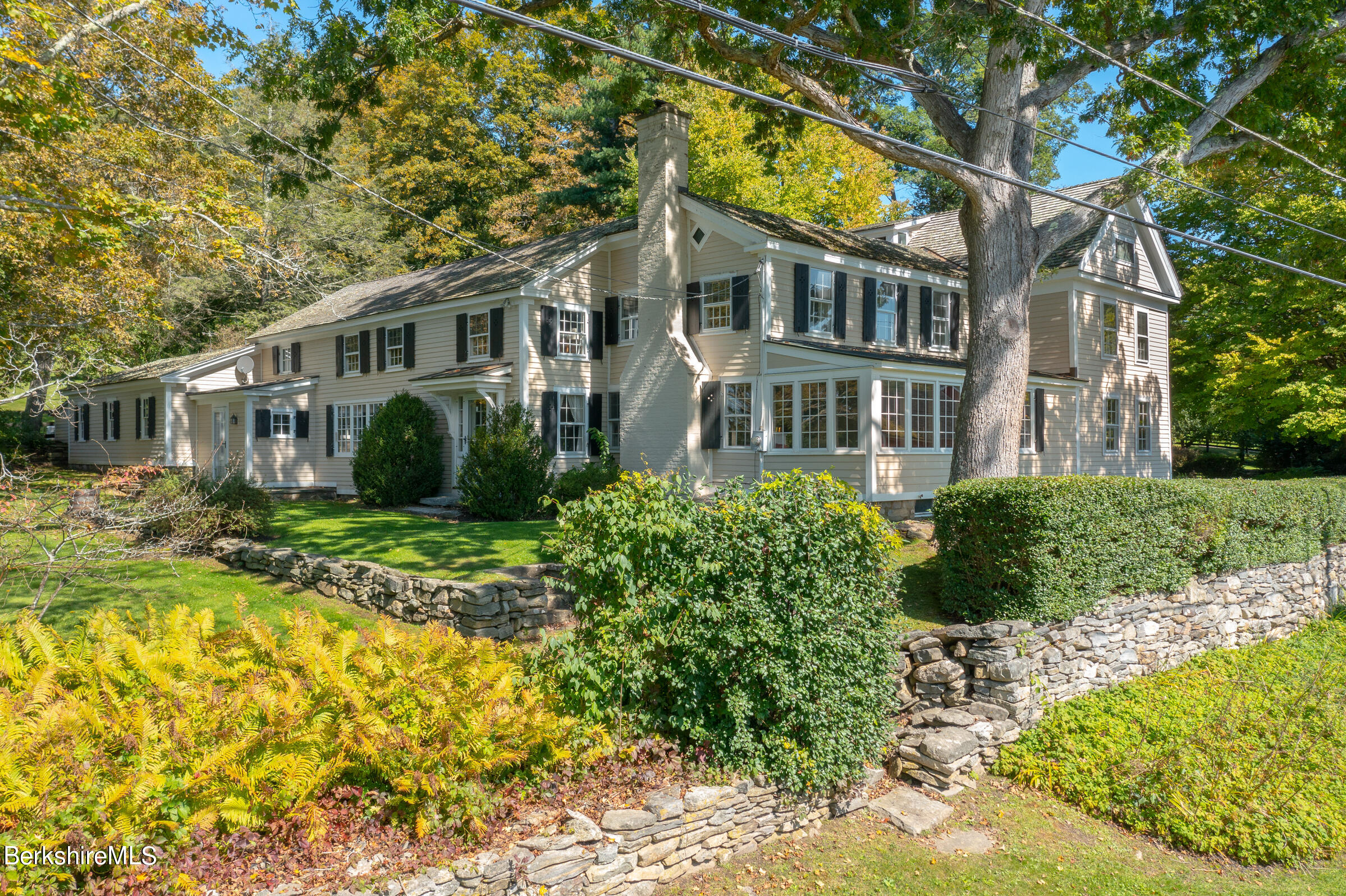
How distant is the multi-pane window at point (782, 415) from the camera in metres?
16.2

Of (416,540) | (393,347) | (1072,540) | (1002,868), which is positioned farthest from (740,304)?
(1002,868)

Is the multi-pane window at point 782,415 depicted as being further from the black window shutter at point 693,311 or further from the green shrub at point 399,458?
the green shrub at point 399,458

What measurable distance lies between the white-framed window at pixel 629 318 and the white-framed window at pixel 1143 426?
48.1ft

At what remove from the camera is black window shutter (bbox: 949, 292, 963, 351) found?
1978 cm

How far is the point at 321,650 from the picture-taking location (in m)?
5.29

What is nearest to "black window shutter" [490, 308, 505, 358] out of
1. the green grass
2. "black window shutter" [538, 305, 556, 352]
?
"black window shutter" [538, 305, 556, 352]

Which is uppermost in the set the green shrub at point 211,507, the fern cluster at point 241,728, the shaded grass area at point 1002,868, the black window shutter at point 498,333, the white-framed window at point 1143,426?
the black window shutter at point 498,333

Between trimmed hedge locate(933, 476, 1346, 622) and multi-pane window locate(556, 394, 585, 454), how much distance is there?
35.4ft

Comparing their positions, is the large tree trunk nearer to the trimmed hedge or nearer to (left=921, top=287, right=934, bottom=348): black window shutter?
the trimmed hedge

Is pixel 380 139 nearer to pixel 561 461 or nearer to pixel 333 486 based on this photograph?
pixel 333 486

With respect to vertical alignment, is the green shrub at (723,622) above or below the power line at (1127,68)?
below

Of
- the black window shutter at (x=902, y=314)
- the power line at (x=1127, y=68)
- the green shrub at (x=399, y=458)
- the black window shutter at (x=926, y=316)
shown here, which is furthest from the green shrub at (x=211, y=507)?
the black window shutter at (x=926, y=316)

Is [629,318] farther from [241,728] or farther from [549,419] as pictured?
[241,728]

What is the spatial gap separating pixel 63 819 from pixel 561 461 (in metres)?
15.1
